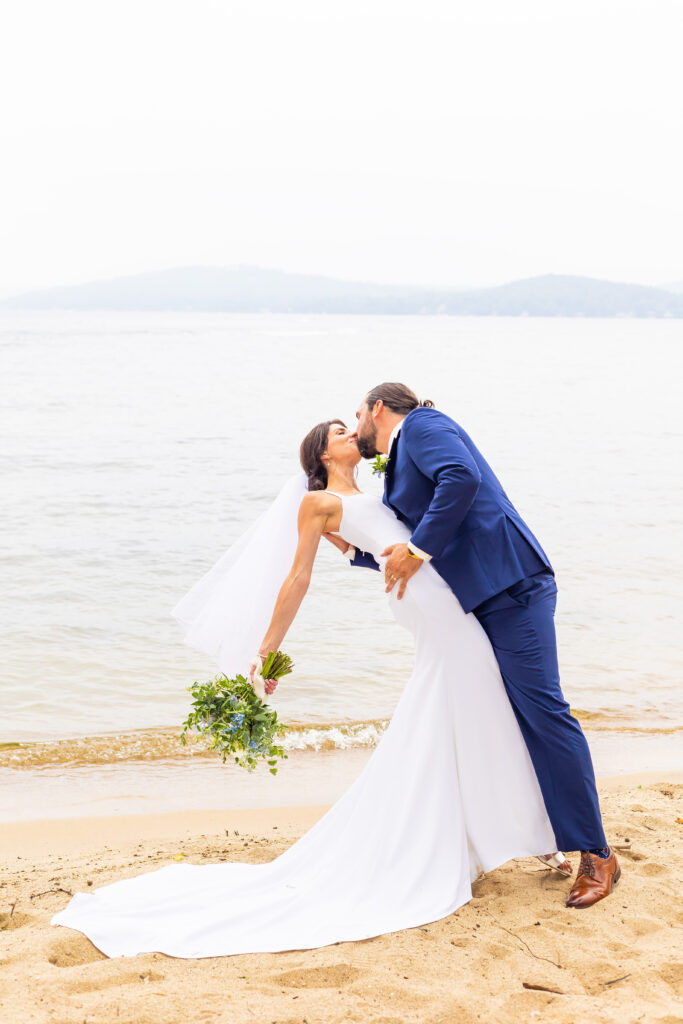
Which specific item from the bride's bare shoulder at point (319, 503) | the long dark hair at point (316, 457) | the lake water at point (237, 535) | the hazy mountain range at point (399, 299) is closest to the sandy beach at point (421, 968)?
the bride's bare shoulder at point (319, 503)

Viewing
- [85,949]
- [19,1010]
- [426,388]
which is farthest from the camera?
[426,388]

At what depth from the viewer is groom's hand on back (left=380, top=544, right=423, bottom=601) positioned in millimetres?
3605

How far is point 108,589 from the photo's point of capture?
10.3m

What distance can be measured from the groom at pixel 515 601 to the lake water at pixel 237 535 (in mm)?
2599

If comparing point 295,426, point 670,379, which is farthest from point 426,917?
point 670,379

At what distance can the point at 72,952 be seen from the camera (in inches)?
134

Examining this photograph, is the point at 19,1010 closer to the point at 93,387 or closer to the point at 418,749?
the point at 418,749

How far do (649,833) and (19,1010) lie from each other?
2921 millimetres

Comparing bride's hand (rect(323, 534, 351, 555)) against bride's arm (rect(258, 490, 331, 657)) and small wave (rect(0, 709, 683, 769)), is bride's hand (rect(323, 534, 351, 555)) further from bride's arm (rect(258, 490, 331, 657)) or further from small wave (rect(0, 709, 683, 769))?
small wave (rect(0, 709, 683, 769))

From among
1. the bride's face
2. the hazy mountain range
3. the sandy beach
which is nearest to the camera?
the sandy beach

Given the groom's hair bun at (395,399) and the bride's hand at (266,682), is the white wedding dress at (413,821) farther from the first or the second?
the bride's hand at (266,682)

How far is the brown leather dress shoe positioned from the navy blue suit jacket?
1153 mm

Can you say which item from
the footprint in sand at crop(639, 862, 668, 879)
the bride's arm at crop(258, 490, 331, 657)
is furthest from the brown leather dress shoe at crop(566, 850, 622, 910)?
the bride's arm at crop(258, 490, 331, 657)

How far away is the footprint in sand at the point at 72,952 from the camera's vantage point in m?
3.35
